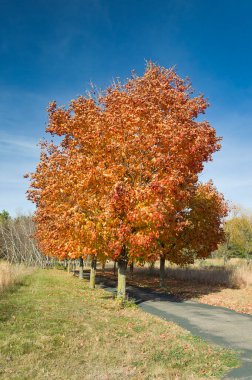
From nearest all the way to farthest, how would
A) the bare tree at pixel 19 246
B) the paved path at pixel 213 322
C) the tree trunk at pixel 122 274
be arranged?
the paved path at pixel 213 322
the tree trunk at pixel 122 274
the bare tree at pixel 19 246

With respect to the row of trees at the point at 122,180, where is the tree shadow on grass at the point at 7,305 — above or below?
below

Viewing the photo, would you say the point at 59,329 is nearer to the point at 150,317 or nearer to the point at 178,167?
the point at 150,317

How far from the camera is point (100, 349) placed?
812 centimetres

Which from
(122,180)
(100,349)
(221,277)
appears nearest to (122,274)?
(122,180)

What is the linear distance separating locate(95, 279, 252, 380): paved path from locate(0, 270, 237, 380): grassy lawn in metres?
0.42

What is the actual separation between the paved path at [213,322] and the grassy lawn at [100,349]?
420 millimetres

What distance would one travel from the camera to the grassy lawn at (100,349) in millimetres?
6711

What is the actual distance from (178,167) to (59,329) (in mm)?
7551

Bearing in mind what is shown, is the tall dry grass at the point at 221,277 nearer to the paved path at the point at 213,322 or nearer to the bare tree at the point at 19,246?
the paved path at the point at 213,322

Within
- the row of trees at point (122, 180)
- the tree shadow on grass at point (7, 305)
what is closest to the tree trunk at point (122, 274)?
the row of trees at point (122, 180)

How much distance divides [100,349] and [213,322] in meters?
5.13

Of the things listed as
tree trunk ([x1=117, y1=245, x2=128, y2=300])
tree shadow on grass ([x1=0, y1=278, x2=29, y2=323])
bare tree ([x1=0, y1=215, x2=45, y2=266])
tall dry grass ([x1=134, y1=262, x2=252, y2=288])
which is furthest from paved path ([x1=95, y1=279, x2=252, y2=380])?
bare tree ([x1=0, y1=215, x2=45, y2=266])

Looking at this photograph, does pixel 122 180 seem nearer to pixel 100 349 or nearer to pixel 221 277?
pixel 100 349

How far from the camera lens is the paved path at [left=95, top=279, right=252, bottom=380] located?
26.8 ft
